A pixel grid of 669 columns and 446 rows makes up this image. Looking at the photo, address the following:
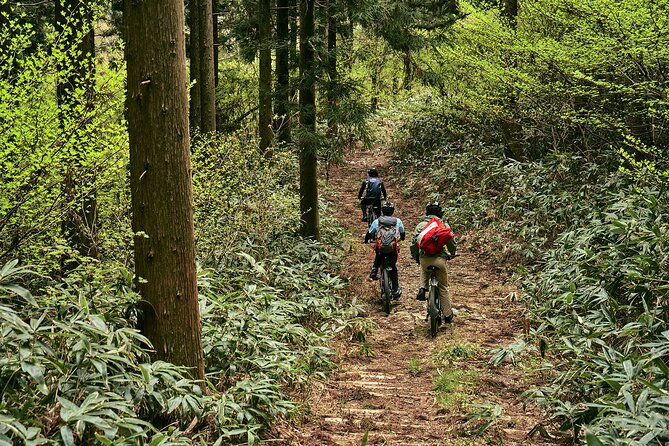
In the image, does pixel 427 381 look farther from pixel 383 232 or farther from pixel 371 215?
pixel 371 215

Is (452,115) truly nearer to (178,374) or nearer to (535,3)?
(535,3)

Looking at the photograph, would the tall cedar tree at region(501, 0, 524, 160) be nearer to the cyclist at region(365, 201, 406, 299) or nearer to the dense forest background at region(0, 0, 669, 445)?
the dense forest background at region(0, 0, 669, 445)

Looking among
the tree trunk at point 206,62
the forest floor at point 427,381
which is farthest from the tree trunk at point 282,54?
the forest floor at point 427,381

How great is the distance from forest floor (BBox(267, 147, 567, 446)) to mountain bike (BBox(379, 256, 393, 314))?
20cm

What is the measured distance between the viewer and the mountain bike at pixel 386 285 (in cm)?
927

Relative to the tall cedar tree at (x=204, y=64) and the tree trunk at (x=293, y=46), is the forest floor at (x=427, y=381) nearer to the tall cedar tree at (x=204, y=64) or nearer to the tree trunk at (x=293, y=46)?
the tree trunk at (x=293, y=46)

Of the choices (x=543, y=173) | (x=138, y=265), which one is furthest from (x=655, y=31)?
(x=138, y=265)

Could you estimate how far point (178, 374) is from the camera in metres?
3.88

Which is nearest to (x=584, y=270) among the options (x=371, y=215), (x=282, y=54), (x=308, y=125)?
(x=308, y=125)

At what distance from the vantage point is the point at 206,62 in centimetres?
1261

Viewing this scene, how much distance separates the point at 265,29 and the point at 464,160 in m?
7.08

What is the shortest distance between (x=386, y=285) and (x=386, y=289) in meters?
0.07

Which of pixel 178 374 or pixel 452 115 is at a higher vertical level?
pixel 452 115

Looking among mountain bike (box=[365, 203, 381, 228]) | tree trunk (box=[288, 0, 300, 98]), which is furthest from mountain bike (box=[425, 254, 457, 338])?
mountain bike (box=[365, 203, 381, 228])
